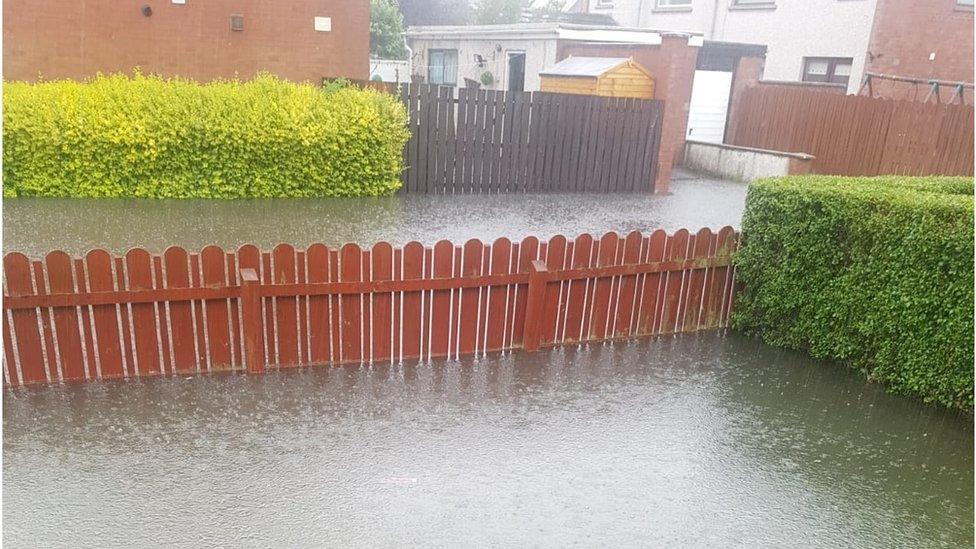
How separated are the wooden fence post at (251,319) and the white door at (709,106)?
1519 cm

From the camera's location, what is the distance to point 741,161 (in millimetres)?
15898

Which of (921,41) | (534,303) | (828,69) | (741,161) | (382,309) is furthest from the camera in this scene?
(828,69)

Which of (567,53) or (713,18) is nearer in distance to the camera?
(567,53)

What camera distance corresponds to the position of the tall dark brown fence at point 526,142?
40.7 feet

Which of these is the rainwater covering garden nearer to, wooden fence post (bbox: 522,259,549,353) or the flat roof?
wooden fence post (bbox: 522,259,549,353)

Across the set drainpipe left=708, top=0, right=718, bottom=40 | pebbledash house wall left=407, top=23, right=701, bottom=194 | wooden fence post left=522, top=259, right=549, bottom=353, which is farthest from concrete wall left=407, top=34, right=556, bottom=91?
wooden fence post left=522, top=259, right=549, bottom=353

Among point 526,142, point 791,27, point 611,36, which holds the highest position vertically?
point 791,27

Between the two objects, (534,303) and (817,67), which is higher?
(817,67)

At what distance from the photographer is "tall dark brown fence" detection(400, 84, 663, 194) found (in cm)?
1241

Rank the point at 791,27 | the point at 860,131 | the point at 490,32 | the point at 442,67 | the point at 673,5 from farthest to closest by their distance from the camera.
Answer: the point at 673,5
the point at 442,67
the point at 791,27
the point at 490,32
the point at 860,131

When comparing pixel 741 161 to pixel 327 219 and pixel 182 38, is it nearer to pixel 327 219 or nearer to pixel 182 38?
pixel 327 219

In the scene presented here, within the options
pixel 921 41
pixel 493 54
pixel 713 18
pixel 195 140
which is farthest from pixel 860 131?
pixel 195 140

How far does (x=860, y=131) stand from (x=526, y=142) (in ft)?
25.0

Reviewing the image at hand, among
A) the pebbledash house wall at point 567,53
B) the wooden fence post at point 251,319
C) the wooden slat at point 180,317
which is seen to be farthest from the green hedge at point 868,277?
the pebbledash house wall at point 567,53
